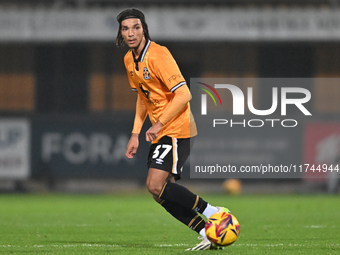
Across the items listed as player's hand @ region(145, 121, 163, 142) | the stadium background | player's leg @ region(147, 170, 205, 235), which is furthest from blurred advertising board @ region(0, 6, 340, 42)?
player's hand @ region(145, 121, 163, 142)

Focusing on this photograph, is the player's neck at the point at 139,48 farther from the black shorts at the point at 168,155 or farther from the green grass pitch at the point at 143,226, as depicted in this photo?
the green grass pitch at the point at 143,226

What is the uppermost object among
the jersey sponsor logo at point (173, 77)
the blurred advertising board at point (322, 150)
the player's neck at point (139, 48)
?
the player's neck at point (139, 48)

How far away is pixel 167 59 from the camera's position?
589 cm

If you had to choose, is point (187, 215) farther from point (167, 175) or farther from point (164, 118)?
point (164, 118)

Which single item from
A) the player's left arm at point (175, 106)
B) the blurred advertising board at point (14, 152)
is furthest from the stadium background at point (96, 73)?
the player's left arm at point (175, 106)

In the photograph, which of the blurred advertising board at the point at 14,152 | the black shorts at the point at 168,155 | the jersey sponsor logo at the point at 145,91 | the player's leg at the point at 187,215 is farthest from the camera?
the blurred advertising board at the point at 14,152

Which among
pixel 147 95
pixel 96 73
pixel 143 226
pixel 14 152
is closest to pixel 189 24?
pixel 96 73

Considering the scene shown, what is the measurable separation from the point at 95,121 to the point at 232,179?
3615 millimetres

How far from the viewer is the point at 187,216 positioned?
6059mm

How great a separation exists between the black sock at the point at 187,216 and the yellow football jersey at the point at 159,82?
25.4 inches

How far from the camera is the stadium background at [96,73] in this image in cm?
1520

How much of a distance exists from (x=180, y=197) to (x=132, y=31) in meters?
1.60

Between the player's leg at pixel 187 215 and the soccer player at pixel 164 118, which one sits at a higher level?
the soccer player at pixel 164 118

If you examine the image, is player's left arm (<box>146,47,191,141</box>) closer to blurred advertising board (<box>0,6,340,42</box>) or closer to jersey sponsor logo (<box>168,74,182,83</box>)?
jersey sponsor logo (<box>168,74,182,83</box>)
